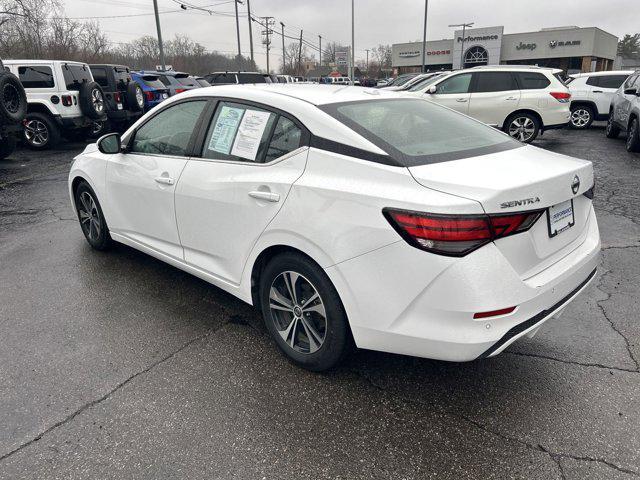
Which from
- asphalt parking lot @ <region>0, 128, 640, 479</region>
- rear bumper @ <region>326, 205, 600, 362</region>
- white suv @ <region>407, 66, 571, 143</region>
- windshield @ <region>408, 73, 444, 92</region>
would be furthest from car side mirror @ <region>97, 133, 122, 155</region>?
windshield @ <region>408, 73, 444, 92</region>

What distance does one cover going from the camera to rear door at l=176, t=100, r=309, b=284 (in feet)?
9.07

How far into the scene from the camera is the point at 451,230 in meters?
2.11

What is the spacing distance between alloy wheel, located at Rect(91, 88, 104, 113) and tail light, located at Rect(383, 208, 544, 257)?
12.0 m

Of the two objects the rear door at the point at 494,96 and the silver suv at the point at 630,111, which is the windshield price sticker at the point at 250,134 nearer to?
the rear door at the point at 494,96

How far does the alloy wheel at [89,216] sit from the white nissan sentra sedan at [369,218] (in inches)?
53.4

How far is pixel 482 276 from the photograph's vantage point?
2.13 metres

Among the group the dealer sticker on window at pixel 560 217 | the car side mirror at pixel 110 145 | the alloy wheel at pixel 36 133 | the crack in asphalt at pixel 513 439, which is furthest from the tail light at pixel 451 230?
the alloy wheel at pixel 36 133

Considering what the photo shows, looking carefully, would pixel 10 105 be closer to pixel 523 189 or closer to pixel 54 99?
pixel 54 99

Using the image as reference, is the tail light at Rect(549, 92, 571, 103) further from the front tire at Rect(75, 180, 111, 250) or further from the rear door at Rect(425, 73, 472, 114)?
the front tire at Rect(75, 180, 111, 250)

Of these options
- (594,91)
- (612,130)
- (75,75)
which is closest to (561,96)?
(612,130)

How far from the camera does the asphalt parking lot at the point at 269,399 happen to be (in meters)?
2.20

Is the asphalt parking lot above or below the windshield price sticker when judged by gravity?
below

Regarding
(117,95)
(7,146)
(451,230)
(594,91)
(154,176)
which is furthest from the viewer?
(594,91)

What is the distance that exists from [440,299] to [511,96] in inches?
398
